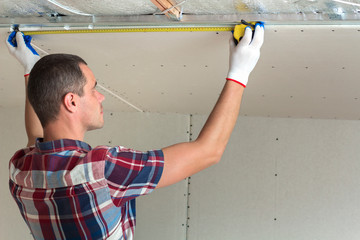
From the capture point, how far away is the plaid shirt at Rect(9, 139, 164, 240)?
1128 millimetres

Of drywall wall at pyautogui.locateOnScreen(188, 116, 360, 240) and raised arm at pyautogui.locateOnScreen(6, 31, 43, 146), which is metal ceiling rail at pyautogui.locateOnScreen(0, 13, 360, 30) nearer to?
raised arm at pyautogui.locateOnScreen(6, 31, 43, 146)

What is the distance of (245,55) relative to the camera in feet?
4.67

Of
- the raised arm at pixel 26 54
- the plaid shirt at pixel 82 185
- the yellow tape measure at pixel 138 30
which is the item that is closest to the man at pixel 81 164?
the plaid shirt at pixel 82 185

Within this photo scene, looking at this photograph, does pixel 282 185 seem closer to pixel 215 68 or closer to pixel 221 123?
pixel 215 68

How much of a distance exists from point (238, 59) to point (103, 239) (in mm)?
690

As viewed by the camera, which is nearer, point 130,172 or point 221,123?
point 130,172

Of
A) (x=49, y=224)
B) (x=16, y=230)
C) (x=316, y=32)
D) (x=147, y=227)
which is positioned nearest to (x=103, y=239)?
(x=49, y=224)

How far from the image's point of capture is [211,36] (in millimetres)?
1539

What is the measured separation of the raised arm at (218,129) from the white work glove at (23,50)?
2.76ft

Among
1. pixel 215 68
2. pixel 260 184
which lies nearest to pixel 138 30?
pixel 215 68

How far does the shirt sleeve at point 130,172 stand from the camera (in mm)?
1136

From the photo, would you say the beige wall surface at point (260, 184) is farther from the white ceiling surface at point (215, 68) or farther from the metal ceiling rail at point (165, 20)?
the metal ceiling rail at point (165, 20)

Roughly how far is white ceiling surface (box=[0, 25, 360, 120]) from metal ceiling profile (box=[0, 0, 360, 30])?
0.04m

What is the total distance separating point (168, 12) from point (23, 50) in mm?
669
